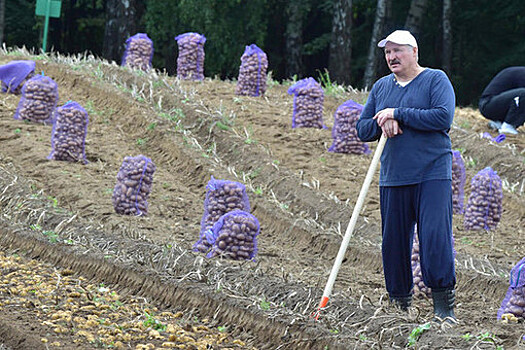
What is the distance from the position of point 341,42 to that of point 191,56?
21.9 feet

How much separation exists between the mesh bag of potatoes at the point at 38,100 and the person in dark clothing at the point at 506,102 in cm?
548

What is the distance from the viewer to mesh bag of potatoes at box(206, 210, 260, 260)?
624cm

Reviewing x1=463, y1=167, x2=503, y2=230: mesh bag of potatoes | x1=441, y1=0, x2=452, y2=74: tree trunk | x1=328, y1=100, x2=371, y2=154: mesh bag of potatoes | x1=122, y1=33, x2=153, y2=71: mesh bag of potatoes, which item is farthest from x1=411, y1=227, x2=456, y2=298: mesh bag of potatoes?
x1=441, y1=0, x2=452, y2=74: tree trunk

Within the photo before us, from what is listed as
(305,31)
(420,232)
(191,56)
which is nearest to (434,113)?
(420,232)

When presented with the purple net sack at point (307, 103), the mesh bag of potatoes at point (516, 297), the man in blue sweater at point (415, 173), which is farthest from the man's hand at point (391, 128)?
the purple net sack at point (307, 103)

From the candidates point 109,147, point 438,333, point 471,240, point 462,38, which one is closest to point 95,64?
point 109,147

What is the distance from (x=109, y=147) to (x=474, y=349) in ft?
20.1

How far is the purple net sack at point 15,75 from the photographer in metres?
10.9

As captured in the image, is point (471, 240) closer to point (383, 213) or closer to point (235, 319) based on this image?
point (383, 213)

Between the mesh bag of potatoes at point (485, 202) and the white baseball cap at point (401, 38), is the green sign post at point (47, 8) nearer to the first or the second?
the mesh bag of potatoes at point (485, 202)

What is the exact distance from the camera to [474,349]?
4.20 m

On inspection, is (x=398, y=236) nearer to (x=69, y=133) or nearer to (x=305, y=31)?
(x=69, y=133)

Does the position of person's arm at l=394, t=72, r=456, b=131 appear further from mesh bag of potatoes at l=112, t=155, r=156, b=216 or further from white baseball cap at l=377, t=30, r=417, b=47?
mesh bag of potatoes at l=112, t=155, r=156, b=216

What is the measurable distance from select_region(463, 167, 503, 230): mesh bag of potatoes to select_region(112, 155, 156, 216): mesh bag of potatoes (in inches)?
114
